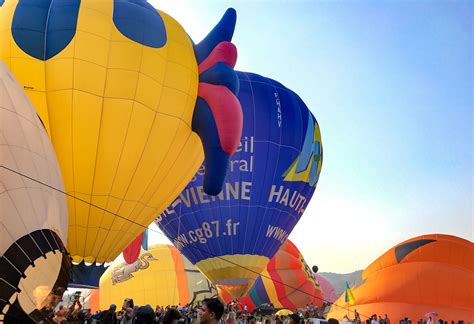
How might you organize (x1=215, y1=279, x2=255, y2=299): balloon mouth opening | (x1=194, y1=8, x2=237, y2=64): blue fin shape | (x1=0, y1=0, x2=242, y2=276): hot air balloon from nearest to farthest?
(x1=0, y1=0, x2=242, y2=276): hot air balloon → (x1=194, y1=8, x2=237, y2=64): blue fin shape → (x1=215, y1=279, x2=255, y2=299): balloon mouth opening

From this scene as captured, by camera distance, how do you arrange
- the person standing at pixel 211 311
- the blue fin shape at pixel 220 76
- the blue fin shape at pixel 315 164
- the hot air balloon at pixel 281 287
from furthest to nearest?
1. the hot air balloon at pixel 281 287
2. the blue fin shape at pixel 315 164
3. the blue fin shape at pixel 220 76
4. the person standing at pixel 211 311

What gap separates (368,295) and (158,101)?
11.3 m

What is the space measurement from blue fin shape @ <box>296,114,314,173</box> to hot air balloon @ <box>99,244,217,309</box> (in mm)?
9020

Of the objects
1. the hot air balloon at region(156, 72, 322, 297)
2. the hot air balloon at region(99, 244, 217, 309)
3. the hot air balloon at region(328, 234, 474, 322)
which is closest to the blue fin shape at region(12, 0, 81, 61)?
the hot air balloon at region(156, 72, 322, 297)

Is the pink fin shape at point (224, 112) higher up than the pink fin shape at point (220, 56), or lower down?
lower down

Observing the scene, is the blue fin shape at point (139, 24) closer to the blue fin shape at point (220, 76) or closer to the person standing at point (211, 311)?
the blue fin shape at point (220, 76)

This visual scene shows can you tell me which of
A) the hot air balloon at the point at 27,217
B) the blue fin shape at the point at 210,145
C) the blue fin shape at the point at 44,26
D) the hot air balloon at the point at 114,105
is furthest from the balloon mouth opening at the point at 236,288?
the hot air balloon at the point at 27,217

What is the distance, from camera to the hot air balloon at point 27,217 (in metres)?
3.81

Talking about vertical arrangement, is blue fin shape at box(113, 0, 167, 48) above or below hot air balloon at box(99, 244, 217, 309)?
above

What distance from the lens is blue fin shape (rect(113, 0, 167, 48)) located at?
25.6 ft

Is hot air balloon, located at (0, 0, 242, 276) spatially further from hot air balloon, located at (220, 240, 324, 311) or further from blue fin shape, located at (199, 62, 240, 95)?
hot air balloon, located at (220, 240, 324, 311)

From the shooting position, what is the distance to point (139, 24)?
7902 millimetres

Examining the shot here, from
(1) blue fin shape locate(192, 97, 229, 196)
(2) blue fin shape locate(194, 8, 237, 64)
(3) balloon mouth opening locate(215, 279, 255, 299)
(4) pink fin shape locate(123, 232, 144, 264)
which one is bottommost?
(3) balloon mouth opening locate(215, 279, 255, 299)

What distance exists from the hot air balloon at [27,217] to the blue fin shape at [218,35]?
14.7ft
